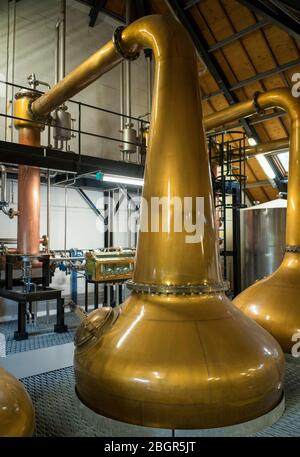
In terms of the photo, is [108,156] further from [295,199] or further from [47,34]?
[295,199]

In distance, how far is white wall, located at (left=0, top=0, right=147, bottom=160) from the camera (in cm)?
619

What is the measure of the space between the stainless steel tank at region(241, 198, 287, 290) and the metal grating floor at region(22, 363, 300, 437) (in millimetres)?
2861

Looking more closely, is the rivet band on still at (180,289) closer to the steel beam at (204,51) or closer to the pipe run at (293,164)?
the pipe run at (293,164)

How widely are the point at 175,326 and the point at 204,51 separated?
6.49 m

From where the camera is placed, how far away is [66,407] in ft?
7.66

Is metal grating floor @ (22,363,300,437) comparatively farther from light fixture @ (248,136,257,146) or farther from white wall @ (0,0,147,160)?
light fixture @ (248,136,257,146)

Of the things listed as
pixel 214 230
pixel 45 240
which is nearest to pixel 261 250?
pixel 45 240

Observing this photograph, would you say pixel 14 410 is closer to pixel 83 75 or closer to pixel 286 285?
pixel 286 285

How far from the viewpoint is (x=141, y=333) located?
2027 millimetres

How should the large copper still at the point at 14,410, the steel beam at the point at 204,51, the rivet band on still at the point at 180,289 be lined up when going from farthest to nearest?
the steel beam at the point at 204,51, the rivet band on still at the point at 180,289, the large copper still at the point at 14,410

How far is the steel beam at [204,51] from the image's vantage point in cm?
671

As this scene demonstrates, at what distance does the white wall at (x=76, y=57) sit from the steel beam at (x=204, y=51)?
59.5 inches

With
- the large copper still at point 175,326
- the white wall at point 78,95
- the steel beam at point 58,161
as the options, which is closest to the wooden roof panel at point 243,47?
the white wall at point 78,95

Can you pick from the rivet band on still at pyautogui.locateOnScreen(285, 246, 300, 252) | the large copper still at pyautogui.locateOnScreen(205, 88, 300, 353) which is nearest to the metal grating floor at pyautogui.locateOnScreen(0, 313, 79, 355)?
the large copper still at pyautogui.locateOnScreen(205, 88, 300, 353)
